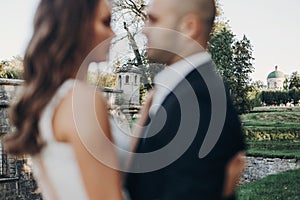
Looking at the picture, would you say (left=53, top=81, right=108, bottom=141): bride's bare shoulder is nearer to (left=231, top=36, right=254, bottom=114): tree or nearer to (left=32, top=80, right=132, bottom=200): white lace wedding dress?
(left=32, top=80, right=132, bottom=200): white lace wedding dress

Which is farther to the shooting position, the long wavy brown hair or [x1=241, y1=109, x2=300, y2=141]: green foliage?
[x1=241, y1=109, x2=300, y2=141]: green foliage

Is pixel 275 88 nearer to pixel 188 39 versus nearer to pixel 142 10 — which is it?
pixel 142 10

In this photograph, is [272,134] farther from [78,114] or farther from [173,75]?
[78,114]

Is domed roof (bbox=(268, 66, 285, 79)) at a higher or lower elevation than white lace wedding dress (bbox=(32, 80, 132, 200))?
higher

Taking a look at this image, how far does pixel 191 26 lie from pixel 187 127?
17 cm

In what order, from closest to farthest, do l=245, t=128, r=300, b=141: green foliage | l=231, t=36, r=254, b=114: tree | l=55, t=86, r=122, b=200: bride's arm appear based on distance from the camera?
1. l=55, t=86, r=122, b=200: bride's arm
2. l=231, t=36, r=254, b=114: tree
3. l=245, t=128, r=300, b=141: green foliage

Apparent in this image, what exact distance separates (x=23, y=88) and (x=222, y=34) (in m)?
2.47

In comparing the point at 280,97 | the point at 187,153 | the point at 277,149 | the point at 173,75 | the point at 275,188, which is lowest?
the point at 275,188

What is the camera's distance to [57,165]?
2.14 feet

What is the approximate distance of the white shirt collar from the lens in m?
0.70

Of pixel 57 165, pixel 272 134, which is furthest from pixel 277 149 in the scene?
pixel 57 165

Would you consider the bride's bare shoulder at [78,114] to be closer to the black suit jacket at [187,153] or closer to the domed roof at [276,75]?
the black suit jacket at [187,153]

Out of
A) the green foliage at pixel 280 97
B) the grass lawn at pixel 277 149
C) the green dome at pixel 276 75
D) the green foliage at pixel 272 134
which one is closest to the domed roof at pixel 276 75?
the green dome at pixel 276 75

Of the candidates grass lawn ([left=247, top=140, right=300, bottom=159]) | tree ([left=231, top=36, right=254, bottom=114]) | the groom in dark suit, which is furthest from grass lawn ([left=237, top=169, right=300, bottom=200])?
the groom in dark suit
